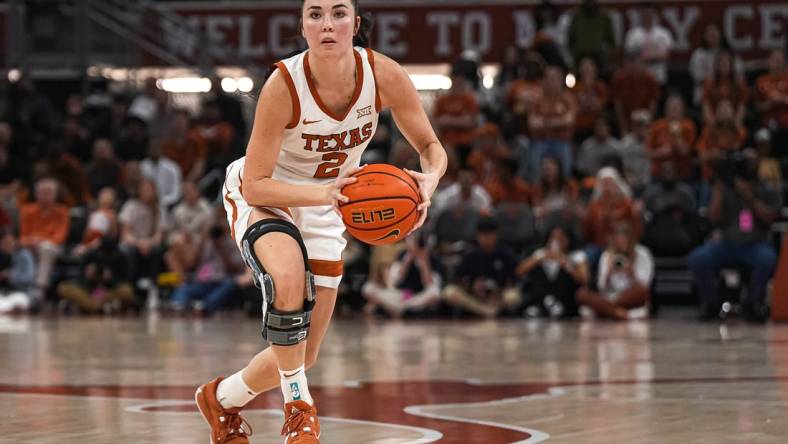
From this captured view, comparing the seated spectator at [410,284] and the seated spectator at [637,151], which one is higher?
the seated spectator at [637,151]

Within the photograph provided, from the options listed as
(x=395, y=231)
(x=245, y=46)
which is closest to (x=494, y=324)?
(x=245, y=46)

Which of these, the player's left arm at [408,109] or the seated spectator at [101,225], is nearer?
the player's left arm at [408,109]

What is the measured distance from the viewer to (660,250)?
1608cm

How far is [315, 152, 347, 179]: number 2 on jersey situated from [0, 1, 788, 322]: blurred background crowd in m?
9.74

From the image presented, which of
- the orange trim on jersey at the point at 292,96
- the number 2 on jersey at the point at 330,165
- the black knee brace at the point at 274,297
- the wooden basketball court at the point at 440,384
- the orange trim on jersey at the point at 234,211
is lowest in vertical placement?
the wooden basketball court at the point at 440,384

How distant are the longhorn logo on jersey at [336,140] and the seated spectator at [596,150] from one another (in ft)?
37.6

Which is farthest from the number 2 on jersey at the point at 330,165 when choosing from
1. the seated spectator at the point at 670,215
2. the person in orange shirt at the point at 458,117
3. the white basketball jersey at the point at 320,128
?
the person in orange shirt at the point at 458,117

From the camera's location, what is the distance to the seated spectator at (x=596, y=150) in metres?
16.8

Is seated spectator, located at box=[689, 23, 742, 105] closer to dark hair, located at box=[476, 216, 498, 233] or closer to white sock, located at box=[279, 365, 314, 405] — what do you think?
dark hair, located at box=[476, 216, 498, 233]

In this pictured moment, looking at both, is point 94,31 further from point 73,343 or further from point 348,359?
point 348,359

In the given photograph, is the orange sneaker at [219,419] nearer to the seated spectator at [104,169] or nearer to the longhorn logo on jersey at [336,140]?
the longhorn logo on jersey at [336,140]

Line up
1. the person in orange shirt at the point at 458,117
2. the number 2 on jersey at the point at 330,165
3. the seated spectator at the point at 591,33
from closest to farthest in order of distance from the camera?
the number 2 on jersey at the point at 330,165, the person in orange shirt at the point at 458,117, the seated spectator at the point at 591,33

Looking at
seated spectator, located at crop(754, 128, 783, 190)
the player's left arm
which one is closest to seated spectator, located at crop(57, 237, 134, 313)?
seated spectator, located at crop(754, 128, 783, 190)

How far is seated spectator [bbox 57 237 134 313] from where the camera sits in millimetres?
17141
